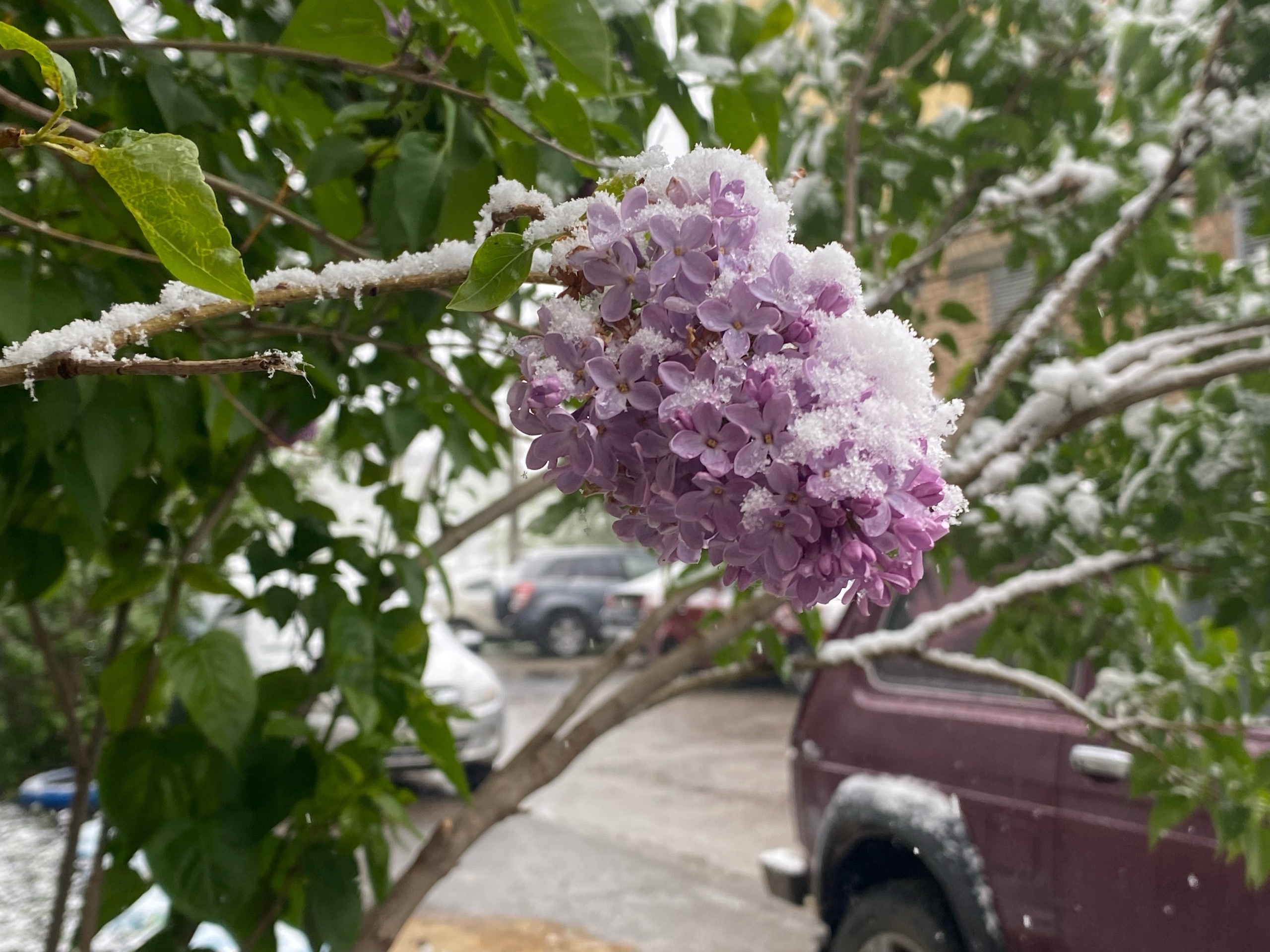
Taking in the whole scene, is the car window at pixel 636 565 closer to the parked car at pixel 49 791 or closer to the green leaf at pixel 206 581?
the parked car at pixel 49 791

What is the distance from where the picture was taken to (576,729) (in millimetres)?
1819

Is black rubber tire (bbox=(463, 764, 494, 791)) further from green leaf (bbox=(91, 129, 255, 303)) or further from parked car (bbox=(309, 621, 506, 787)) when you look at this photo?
green leaf (bbox=(91, 129, 255, 303))

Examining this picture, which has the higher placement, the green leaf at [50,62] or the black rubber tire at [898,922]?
the green leaf at [50,62]

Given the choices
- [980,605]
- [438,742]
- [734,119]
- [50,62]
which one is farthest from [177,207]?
[980,605]

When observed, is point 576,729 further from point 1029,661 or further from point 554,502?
point 1029,661

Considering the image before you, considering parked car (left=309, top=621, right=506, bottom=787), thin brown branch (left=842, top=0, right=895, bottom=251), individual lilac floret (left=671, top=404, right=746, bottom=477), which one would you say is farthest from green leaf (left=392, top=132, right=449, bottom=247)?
parked car (left=309, top=621, right=506, bottom=787)

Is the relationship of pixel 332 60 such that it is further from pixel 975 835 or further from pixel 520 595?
pixel 520 595

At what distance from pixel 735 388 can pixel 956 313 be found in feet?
6.75

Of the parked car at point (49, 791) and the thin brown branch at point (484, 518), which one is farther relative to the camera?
the parked car at point (49, 791)

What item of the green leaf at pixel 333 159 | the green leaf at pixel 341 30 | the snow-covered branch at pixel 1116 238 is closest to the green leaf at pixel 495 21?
the green leaf at pixel 341 30

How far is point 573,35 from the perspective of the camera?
0.93 m

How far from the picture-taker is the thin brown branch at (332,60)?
91 cm

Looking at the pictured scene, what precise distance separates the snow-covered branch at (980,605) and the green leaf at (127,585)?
4.33 ft

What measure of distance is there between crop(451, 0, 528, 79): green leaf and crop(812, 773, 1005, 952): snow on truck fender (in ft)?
8.21
